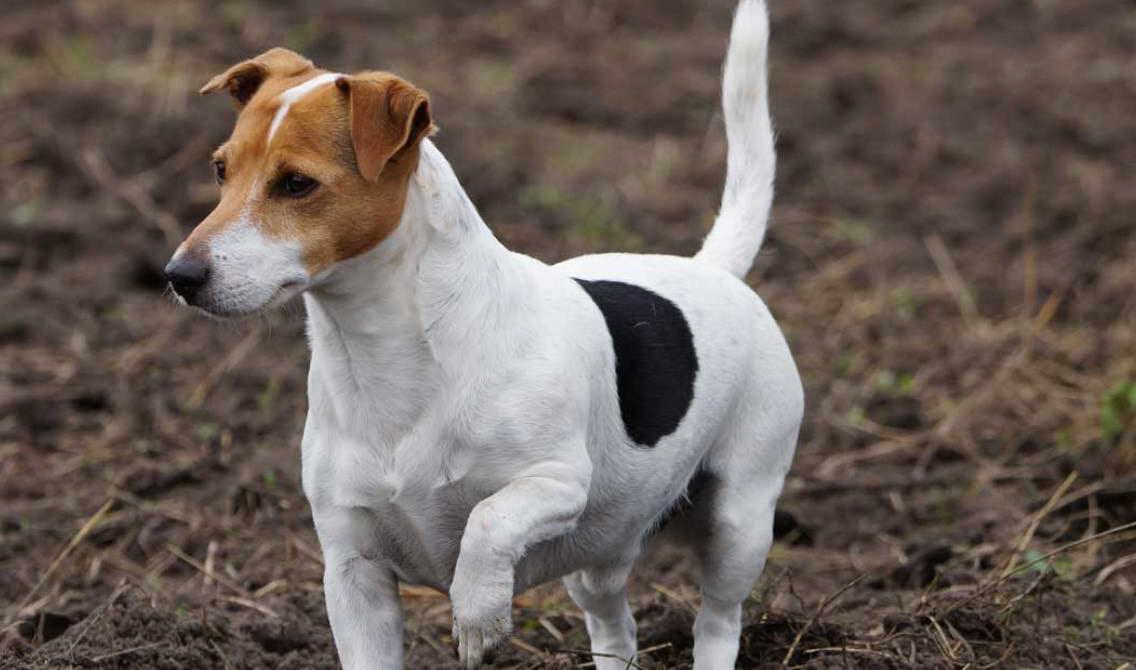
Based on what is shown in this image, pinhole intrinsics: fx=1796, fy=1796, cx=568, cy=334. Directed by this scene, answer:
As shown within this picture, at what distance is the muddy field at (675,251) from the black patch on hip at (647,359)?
0.81 meters

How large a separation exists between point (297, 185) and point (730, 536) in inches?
64.6

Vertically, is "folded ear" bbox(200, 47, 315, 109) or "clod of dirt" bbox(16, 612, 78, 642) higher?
"folded ear" bbox(200, 47, 315, 109)

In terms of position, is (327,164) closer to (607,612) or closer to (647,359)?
(647,359)

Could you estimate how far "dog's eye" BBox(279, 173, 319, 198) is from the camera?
390 centimetres

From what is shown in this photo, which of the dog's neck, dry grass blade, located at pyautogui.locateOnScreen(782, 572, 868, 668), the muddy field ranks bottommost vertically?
the muddy field

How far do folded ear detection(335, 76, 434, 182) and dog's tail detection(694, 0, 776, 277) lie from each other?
151cm

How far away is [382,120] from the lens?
12.8ft

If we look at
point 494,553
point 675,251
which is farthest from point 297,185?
point 675,251

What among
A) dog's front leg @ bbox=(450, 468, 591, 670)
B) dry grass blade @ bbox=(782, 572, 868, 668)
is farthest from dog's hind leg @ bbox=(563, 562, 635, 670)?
dog's front leg @ bbox=(450, 468, 591, 670)

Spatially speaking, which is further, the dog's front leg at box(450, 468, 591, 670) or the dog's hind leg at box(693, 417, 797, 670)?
the dog's hind leg at box(693, 417, 797, 670)

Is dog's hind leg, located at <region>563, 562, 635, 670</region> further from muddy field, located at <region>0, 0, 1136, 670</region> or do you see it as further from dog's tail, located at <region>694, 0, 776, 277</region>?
dog's tail, located at <region>694, 0, 776, 277</region>

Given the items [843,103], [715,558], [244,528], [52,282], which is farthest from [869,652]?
[843,103]

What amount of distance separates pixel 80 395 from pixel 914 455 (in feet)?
11.6

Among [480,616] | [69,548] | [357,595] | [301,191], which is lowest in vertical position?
[69,548]
